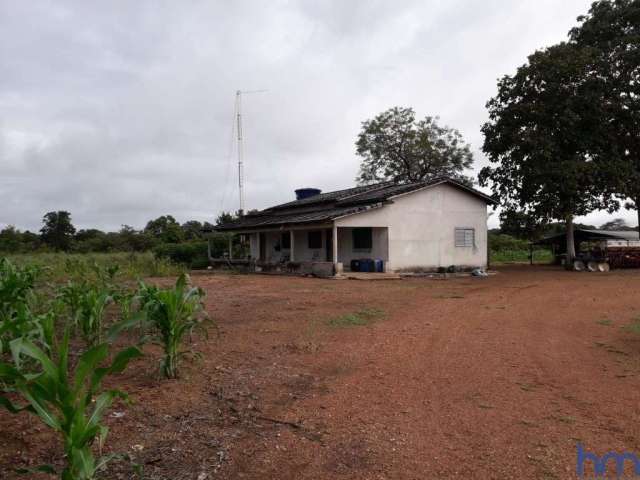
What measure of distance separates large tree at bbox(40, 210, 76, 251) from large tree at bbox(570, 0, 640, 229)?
43240 millimetres

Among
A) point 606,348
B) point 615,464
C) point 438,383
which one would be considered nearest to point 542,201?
point 606,348

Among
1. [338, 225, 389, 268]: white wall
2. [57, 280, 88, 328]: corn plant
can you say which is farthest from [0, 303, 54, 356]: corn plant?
[338, 225, 389, 268]: white wall

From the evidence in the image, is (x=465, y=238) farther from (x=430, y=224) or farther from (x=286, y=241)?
(x=286, y=241)

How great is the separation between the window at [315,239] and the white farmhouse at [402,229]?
0.05 meters

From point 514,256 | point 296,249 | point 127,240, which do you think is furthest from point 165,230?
point 514,256

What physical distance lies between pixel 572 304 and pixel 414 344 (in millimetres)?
5769

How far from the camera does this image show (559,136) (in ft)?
70.6

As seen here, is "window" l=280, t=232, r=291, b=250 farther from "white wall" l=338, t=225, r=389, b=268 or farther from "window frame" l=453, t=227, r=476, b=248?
"window frame" l=453, t=227, r=476, b=248

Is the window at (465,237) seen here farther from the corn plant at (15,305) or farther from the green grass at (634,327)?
the corn plant at (15,305)

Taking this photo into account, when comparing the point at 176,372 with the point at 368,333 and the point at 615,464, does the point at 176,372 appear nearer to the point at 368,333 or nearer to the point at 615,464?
the point at 368,333

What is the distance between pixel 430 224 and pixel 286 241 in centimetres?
902

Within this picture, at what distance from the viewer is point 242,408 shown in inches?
178

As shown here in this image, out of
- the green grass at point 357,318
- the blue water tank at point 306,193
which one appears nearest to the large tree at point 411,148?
the blue water tank at point 306,193

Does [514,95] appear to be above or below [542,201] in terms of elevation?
above
